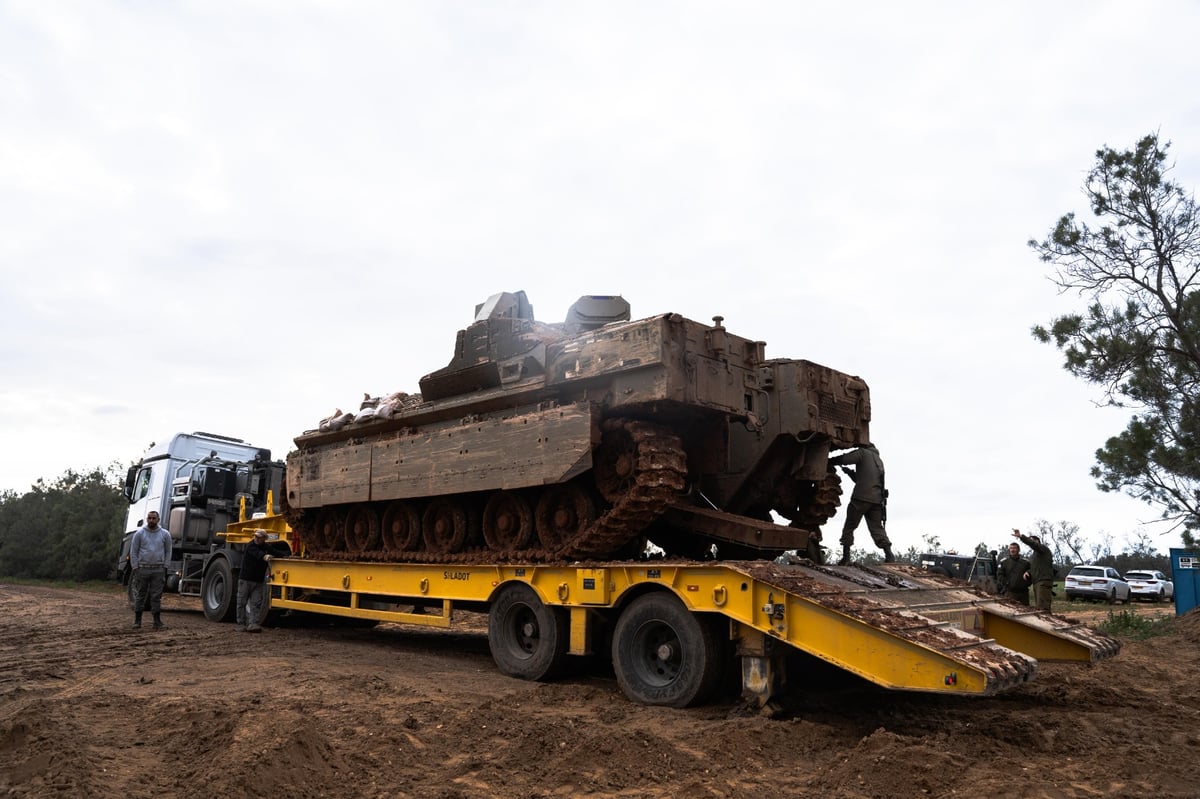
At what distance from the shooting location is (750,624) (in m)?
7.59

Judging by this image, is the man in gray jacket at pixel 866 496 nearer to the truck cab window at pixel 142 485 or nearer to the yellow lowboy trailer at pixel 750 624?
the yellow lowboy trailer at pixel 750 624

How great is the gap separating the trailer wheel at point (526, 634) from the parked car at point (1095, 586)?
25701 mm

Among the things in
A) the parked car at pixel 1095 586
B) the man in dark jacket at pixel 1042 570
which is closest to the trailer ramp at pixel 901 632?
the man in dark jacket at pixel 1042 570

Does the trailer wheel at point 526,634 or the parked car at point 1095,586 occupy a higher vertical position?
the parked car at point 1095,586

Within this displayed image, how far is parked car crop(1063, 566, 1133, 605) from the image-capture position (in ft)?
→ 98.7

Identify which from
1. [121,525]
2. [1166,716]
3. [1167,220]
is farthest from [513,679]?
[121,525]

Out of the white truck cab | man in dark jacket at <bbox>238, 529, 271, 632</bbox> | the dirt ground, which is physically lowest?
the dirt ground

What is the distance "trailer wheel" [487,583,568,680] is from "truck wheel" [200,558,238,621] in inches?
295

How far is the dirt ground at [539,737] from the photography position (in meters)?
5.57

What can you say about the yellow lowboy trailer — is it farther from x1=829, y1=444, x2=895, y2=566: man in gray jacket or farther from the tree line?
the tree line

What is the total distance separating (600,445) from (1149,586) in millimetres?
29780

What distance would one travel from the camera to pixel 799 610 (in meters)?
7.39

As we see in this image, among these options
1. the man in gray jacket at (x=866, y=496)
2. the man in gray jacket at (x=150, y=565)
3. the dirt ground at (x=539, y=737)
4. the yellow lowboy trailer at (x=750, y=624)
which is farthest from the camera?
the man in gray jacket at (x=150, y=565)

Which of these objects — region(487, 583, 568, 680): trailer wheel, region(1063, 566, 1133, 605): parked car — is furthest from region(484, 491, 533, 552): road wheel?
region(1063, 566, 1133, 605): parked car
